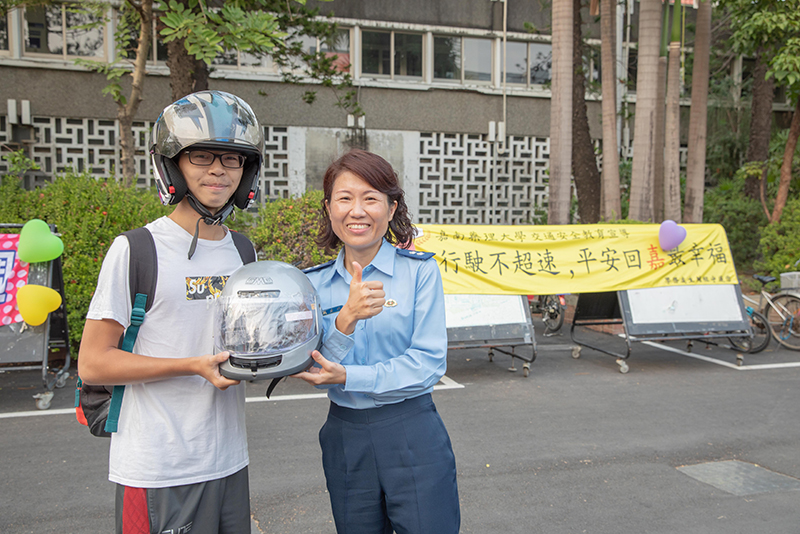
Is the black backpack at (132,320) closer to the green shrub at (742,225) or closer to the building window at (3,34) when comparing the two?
the building window at (3,34)

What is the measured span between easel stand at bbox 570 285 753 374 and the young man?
6.44 m

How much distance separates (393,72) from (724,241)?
943cm

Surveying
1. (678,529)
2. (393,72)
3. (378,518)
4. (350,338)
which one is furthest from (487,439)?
(393,72)

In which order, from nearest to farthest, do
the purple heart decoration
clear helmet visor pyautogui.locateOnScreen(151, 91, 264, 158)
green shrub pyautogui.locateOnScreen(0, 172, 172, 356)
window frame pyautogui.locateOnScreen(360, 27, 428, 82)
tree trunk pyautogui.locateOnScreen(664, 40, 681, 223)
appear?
clear helmet visor pyautogui.locateOnScreen(151, 91, 264, 158)
green shrub pyautogui.locateOnScreen(0, 172, 172, 356)
the purple heart decoration
tree trunk pyautogui.locateOnScreen(664, 40, 681, 223)
window frame pyautogui.locateOnScreen(360, 27, 428, 82)

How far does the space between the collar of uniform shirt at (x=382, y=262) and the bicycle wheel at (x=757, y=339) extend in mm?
7501

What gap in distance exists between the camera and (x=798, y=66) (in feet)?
35.0

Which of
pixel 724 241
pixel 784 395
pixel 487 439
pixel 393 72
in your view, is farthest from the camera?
pixel 393 72

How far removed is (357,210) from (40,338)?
Result: 16.9 feet

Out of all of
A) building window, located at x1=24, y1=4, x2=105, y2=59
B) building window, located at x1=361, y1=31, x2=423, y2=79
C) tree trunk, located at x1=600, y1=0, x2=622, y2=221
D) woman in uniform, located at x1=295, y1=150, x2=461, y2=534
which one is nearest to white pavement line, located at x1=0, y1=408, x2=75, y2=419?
woman in uniform, located at x1=295, y1=150, x2=461, y2=534

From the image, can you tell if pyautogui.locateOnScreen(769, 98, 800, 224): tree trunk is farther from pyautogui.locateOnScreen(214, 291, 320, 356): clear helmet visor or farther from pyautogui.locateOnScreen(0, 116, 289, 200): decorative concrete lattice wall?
pyautogui.locateOnScreen(214, 291, 320, 356): clear helmet visor

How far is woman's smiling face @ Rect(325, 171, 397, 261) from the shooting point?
206 cm

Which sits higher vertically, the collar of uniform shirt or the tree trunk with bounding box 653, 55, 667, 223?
the tree trunk with bounding box 653, 55, 667, 223

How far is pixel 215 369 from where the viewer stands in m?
1.74

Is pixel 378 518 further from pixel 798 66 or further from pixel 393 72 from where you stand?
pixel 393 72
